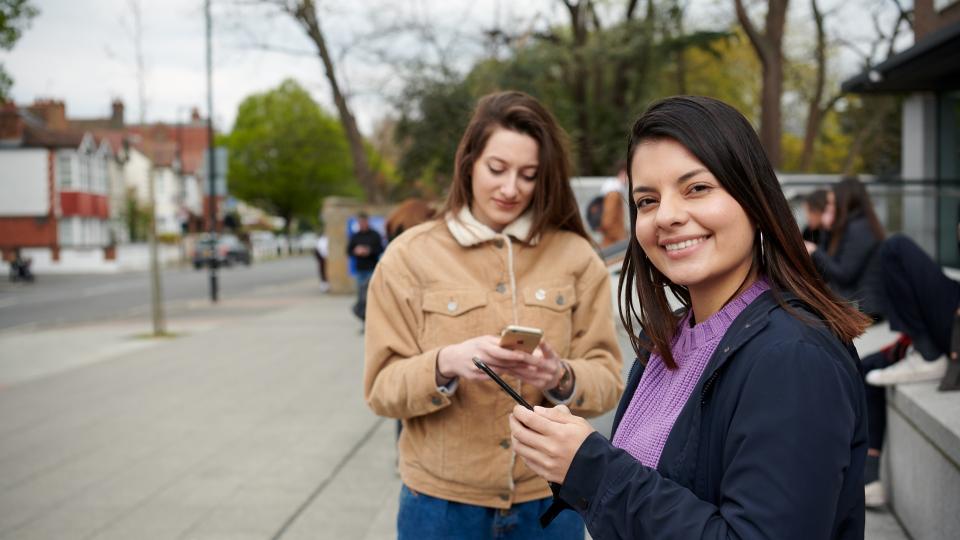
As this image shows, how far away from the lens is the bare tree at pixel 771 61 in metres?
Result: 18.8

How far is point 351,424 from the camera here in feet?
24.1

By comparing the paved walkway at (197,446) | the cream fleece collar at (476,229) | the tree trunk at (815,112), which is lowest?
the paved walkway at (197,446)

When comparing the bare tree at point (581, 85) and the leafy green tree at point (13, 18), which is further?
the bare tree at point (581, 85)

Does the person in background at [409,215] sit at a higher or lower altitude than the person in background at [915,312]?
higher

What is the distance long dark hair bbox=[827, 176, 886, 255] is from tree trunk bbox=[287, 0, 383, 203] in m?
15.7

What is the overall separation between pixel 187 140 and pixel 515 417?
4040 inches

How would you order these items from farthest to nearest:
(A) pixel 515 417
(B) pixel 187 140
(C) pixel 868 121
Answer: (B) pixel 187 140 < (C) pixel 868 121 < (A) pixel 515 417

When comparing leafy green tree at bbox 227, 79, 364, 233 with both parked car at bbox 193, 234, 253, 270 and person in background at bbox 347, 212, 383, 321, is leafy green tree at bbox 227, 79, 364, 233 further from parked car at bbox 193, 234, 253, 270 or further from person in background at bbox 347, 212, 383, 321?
person in background at bbox 347, 212, 383, 321

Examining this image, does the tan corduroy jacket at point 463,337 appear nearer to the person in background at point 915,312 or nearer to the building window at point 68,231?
the person in background at point 915,312

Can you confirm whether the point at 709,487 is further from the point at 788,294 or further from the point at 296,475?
the point at 296,475

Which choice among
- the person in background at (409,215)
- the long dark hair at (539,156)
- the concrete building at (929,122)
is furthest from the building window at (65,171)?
the long dark hair at (539,156)

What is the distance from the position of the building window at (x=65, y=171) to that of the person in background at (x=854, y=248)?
5540cm

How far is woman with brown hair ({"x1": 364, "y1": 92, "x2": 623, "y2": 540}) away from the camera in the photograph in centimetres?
230

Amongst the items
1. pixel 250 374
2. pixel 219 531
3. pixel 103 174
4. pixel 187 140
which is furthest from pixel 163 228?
pixel 219 531
